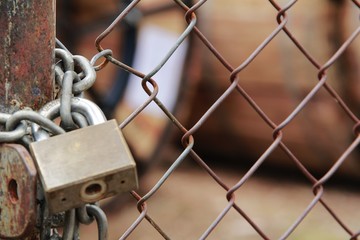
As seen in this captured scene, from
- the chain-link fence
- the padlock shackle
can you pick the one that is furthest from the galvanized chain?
the chain-link fence

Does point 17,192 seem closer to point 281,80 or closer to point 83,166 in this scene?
point 83,166

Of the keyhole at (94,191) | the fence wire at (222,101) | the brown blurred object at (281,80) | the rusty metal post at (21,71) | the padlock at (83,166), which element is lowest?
the brown blurred object at (281,80)

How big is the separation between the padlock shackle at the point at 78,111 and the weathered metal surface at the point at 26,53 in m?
0.05

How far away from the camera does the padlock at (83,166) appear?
0.75 meters

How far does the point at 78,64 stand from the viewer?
0.91 meters

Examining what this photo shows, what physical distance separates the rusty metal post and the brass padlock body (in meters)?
0.05

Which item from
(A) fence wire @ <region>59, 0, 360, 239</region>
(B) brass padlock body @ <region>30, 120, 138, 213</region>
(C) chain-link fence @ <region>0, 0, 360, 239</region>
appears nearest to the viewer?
(B) brass padlock body @ <region>30, 120, 138, 213</region>

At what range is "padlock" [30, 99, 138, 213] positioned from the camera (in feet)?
2.48

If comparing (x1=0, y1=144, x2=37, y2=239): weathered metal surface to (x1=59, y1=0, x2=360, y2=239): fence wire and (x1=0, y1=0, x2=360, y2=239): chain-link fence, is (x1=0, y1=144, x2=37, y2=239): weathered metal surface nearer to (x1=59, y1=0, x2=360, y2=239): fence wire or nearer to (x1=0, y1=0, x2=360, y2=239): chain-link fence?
(x1=59, y1=0, x2=360, y2=239): fence wire

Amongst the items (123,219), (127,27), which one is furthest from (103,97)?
(123,219)

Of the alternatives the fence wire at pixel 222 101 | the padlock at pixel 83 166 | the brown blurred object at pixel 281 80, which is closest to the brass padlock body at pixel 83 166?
the padlock at pixel 83 166

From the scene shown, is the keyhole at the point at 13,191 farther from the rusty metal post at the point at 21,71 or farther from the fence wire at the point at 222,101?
the fence wire at the point at 222,101

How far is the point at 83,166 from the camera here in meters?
0.76

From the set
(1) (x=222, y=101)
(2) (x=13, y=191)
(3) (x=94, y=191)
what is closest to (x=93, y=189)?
(3) (x=94, y=191)
